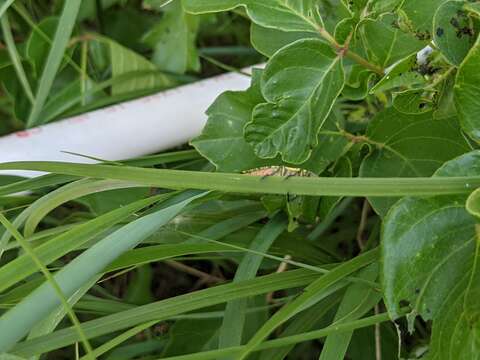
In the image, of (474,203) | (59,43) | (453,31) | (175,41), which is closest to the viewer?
(474,203)

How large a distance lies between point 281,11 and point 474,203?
0.87ft

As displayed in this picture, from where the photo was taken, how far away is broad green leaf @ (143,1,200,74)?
3.62ft

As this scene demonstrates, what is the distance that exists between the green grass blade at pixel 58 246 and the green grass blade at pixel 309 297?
0.54 ft

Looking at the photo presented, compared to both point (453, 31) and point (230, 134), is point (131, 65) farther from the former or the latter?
point (453, 31)

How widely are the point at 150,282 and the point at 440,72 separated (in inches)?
21.6

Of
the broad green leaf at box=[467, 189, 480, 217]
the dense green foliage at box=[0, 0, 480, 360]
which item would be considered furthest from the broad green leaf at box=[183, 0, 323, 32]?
the broad green leaf at box=[467, 189, 480, 217]

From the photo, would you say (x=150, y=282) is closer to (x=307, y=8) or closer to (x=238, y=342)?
(x=238, y=342)

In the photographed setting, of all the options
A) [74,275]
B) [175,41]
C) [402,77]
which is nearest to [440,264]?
[402,77]

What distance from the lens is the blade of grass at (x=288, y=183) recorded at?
0.58m

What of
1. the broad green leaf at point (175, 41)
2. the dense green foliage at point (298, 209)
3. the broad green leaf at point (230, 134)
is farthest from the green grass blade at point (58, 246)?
the broad green leaf at point (175, 41)

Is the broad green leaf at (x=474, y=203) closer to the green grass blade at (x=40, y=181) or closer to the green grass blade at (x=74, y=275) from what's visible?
the green grass blade at (x=74, y=275)

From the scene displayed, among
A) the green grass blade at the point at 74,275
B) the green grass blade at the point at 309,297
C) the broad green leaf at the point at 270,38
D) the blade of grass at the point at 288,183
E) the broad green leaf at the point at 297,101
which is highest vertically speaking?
the broad green leaf at the point at 270,38

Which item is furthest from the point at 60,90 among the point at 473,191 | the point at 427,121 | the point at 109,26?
the point at 473,191

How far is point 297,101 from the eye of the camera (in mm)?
661
